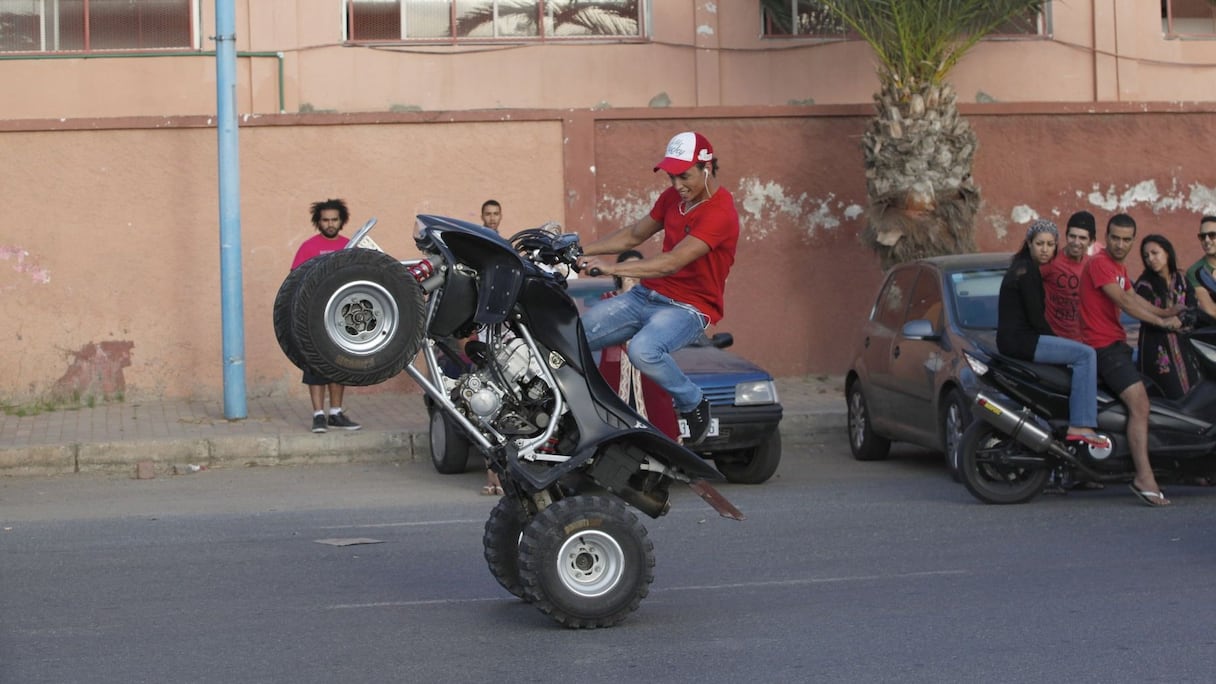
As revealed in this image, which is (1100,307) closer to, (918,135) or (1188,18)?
(918,135)

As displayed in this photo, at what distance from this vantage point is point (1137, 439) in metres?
9.45

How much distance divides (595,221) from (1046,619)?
10486 mm

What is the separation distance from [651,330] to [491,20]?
11.0 meters

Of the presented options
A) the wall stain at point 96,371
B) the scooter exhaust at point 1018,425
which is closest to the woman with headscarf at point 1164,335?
the scooter exhaust at point 1018,425

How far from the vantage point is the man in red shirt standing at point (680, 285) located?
685cm

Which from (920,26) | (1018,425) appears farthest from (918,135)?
(1018,425)

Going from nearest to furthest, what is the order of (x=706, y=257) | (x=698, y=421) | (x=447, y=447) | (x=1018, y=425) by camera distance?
1. (x=706, y=257)
2. (x=698, y=421)
3. (x=1018, y=425)
4. (x=447, y=447)

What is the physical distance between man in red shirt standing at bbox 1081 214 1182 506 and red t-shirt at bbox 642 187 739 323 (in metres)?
3.50

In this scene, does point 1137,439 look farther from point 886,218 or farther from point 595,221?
point 595,221

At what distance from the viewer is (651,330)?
6871 mm

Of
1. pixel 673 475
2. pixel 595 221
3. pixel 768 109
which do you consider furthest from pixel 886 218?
pixel 673 475

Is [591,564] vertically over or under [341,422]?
under

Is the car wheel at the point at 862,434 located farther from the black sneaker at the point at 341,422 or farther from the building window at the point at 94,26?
the building window at the point at 94,26

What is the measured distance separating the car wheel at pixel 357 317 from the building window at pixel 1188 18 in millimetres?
14511
